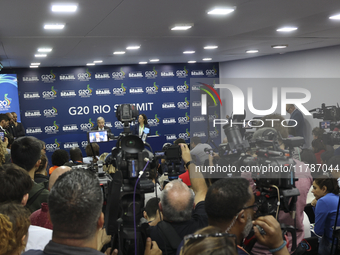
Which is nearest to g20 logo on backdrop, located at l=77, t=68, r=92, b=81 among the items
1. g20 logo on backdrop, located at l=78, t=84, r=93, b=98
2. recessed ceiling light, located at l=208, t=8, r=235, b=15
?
g20 logo on backdrop, located at l=78, t=84, r=93, b=98

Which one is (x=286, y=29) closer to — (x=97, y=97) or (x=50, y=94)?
(x=97, y=97)

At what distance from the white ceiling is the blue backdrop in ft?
6.20

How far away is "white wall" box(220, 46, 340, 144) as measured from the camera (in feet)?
24.9

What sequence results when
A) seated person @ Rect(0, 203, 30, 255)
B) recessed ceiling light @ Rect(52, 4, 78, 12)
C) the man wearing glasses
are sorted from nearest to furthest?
seated person @ Rect(0, 203, 30, 255) → the man wearing glasses → recessed ceiling light @ Rect(52, 4, 78, 12)

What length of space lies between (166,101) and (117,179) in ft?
28.6

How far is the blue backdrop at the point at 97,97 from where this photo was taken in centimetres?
941

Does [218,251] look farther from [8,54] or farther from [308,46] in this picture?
[308,46]

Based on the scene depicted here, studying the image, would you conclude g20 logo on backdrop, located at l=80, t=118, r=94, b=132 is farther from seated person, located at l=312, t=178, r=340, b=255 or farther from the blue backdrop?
seated person, located at l=312, t=178, r=340, b=255

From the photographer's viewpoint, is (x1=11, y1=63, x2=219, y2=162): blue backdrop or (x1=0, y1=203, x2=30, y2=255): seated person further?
(x1=11, y1=63, x2=219, y2=162): blue backdrop

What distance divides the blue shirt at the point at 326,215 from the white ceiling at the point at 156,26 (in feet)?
7.23

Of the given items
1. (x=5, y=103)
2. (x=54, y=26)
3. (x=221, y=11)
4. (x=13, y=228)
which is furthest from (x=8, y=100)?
(x=13, y=228)

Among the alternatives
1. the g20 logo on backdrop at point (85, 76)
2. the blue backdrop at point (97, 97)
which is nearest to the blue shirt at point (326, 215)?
the blue backdrop at point (97, 97)

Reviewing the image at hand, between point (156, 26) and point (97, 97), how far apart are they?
17.8ft

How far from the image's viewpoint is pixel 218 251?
916 millimetres
